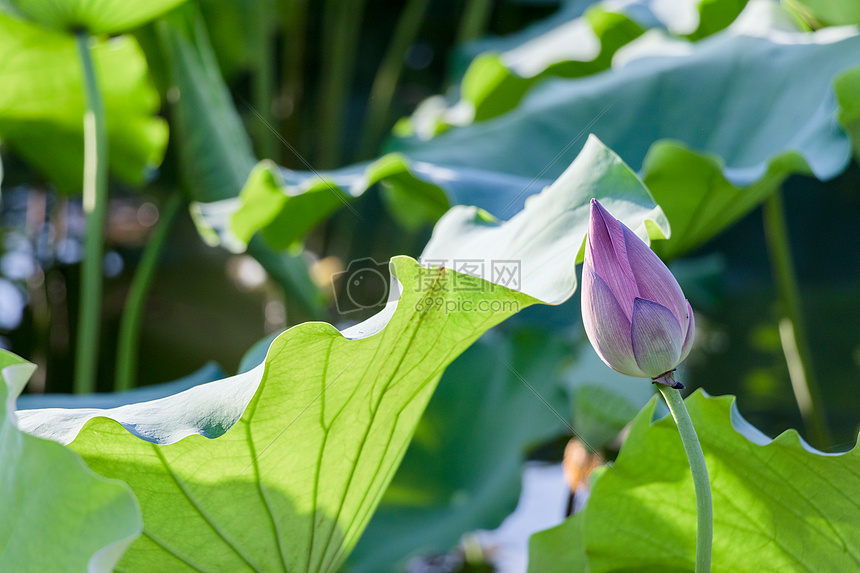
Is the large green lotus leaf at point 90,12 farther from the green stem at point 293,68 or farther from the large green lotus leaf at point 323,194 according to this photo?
the green stem at point 293,68

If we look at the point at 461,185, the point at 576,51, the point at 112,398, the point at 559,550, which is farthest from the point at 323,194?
the point at 576,51

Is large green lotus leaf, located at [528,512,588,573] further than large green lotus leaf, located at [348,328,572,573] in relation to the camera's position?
No

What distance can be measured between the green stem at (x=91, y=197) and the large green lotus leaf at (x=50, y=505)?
58 cm

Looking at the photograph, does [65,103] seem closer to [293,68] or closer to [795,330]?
[293,68]

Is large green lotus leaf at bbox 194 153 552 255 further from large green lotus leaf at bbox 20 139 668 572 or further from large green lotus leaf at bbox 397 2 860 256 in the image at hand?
large green lotus leaf at bbox 20 139 668 572

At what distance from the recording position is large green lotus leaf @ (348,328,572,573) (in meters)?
0.88

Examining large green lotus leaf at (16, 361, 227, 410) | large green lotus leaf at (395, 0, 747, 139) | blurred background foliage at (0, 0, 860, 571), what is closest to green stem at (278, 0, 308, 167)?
blurred background foliage at (0, 0, 860, 571)

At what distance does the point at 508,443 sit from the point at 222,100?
2.15ft

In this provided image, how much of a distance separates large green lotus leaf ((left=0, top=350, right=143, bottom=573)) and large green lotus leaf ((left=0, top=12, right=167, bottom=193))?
2.17 feet

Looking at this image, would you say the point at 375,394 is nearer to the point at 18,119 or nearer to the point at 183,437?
the point at 183,437

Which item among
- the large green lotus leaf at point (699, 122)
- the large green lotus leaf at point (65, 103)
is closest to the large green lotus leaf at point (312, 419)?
the large green lotus leaf at point (699, 122)

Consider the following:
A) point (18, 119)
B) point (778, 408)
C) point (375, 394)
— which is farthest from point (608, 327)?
point (778, 408)

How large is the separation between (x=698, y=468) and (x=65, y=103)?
1017 millimetres

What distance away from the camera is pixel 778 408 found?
133 centimetres
